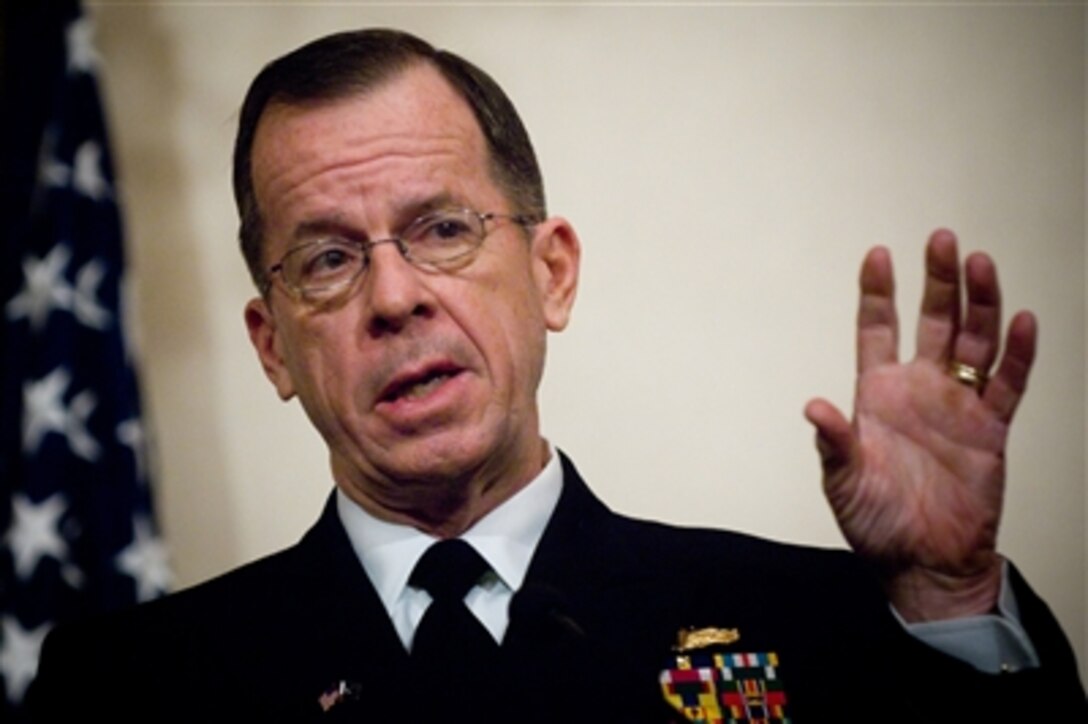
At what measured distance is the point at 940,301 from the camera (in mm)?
1293

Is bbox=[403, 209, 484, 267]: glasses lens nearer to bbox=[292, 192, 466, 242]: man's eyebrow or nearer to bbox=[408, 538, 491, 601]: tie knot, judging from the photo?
bbox=[292, 192, 466, 242]: man's eyebrow

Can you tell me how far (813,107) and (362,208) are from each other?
1224 millimetres

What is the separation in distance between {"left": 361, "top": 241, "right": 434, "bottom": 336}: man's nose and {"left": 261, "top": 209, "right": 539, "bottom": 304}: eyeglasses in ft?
0.05

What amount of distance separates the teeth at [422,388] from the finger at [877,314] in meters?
0.53

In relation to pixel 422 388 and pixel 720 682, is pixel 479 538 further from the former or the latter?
pixel 720 682

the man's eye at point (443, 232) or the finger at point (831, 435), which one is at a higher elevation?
the man's eye at point (443, 232)

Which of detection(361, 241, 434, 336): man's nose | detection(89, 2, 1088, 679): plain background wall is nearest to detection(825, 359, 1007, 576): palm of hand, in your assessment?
detection(361, 241, 434, 336): man's nose

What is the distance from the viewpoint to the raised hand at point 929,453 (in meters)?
1.29

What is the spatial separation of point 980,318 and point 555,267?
0.70 meters

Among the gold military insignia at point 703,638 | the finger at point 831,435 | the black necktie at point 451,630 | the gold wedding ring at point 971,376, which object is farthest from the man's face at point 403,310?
the gold wedding ring at point 971,376

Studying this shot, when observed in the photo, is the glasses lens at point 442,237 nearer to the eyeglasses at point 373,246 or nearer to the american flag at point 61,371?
the eyeglasses at point 373,246

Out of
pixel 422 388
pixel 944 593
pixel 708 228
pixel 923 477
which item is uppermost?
pixel 708 228

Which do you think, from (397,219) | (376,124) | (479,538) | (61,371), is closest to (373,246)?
(397,219)

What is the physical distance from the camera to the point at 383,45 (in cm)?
169
